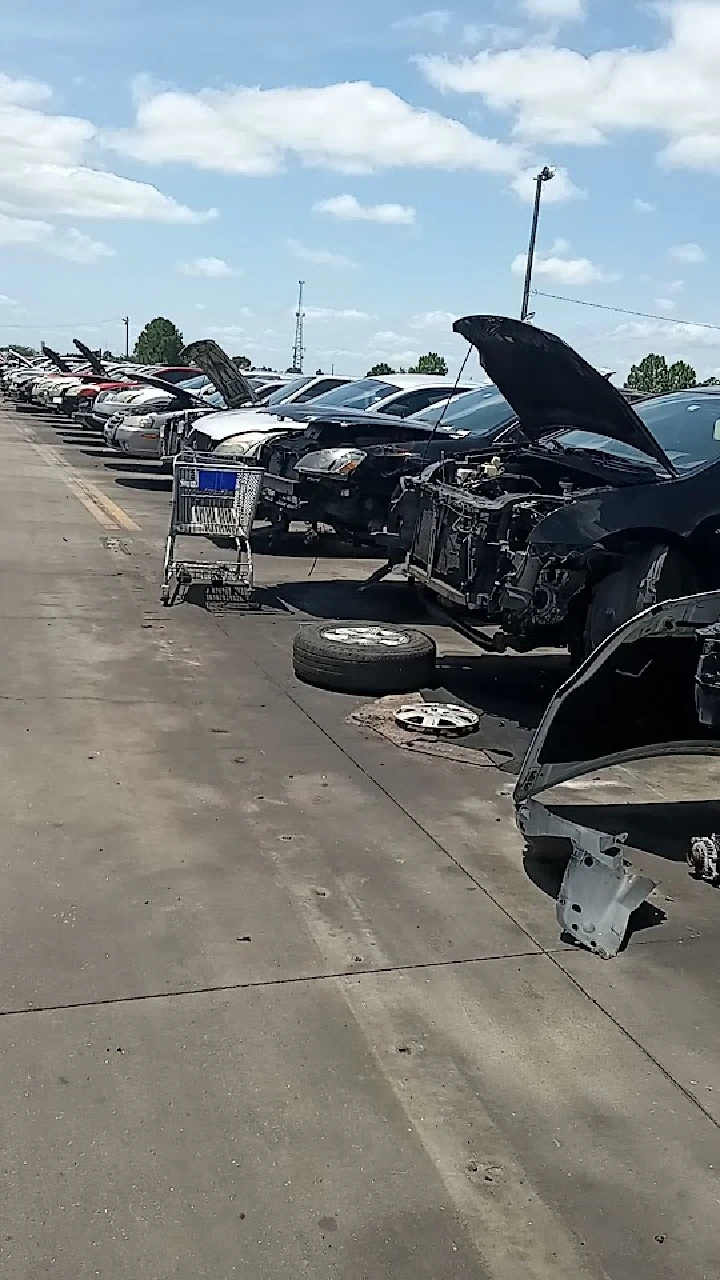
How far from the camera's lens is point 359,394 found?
48.7ft

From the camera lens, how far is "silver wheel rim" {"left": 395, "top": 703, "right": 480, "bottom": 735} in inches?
250

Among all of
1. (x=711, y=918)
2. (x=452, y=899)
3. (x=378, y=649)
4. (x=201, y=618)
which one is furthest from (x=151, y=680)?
(x=711, y=918)

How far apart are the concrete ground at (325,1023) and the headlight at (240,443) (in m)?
6.18

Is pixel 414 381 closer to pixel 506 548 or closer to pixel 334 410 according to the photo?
Result: pixel 334 410

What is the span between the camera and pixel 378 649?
23.2ft

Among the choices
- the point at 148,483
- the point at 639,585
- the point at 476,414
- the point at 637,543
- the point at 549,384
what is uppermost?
the point at 549,384

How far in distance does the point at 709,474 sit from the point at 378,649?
2244mm

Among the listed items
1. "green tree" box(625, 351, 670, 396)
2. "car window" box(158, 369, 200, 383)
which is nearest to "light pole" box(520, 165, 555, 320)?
"car window" box(158, 369, 200, 383)

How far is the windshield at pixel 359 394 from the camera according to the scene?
14391mm

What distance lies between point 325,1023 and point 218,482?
272 inches

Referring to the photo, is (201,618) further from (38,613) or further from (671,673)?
(671,673)

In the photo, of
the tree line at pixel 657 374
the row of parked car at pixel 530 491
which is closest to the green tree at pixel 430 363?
the tree line at pixel 657 374

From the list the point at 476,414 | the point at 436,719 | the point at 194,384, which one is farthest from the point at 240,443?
the point at 194,384

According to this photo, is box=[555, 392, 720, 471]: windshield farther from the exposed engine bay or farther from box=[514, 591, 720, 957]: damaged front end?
box=[514, 591, 720, 957]: damaged front end
